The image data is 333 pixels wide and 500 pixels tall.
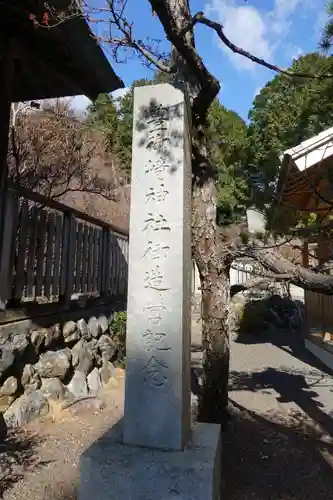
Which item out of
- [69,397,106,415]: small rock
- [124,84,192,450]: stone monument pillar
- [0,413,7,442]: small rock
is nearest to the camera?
[124,84,192,450]: stone monument pillar

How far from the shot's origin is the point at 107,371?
563 cm

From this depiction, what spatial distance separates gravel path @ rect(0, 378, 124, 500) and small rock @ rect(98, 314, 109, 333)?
159 cm

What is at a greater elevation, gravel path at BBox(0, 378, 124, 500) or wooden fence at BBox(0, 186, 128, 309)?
wooden fence at BBox(0, 186, 128, 309)

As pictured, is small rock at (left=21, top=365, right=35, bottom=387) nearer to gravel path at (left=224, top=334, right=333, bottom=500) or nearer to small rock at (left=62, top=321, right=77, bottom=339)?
small rock at (left=62, top=321, right=77, bottom=339)

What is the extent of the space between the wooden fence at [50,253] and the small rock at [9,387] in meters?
0.79

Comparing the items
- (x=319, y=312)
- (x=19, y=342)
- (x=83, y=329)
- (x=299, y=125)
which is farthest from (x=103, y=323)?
(x=319, y=312)

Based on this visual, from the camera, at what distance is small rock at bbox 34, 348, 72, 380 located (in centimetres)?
441

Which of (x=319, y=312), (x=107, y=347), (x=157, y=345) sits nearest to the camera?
(x=157, y=345)

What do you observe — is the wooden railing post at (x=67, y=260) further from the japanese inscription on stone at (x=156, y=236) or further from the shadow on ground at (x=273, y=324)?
the shadow on ground at (x=273, y=324)

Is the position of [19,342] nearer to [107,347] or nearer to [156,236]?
[107,347]

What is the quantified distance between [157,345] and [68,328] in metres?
3.03

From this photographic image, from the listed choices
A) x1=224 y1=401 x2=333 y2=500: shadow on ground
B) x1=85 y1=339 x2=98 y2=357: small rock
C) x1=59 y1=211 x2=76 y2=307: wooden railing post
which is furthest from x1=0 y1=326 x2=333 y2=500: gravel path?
x1=59 y1=211 x2=76 y2=307: wooden railing post

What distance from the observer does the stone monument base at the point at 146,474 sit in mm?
1957

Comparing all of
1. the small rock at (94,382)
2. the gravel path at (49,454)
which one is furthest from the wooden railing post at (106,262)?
the gravel path at (49,454)
